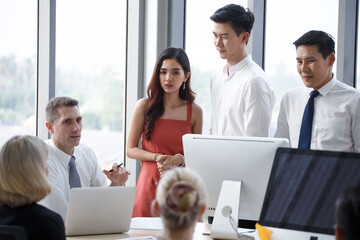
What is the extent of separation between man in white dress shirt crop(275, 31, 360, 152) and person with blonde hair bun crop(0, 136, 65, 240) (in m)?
1.66

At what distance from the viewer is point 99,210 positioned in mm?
2381

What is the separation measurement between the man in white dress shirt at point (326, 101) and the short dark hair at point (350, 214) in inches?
60.3

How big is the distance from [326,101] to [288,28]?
99 centimetres

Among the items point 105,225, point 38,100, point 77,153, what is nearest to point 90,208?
point 105,225

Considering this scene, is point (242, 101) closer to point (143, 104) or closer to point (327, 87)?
point (327, 87)

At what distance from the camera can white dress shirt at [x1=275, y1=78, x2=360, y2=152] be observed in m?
2.88

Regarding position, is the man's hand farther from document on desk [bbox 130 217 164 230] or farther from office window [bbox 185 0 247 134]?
office window [bbox 185 0 247 134]

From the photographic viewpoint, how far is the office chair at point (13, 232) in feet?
5.49

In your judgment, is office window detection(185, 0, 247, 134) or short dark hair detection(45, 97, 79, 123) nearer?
short dark hair detection(45, 97, 79, 123)

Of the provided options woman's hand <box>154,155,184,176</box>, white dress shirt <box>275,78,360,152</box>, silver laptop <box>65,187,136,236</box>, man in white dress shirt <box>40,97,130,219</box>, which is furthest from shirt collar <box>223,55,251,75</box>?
silver laptop <box>65,187,136,236</box>

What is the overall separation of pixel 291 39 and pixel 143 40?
1.38 meters

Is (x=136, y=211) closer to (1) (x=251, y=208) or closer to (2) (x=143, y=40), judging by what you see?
(1) (x=251, y=208)

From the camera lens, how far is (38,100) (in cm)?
400

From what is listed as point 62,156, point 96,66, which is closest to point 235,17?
point 62,156
